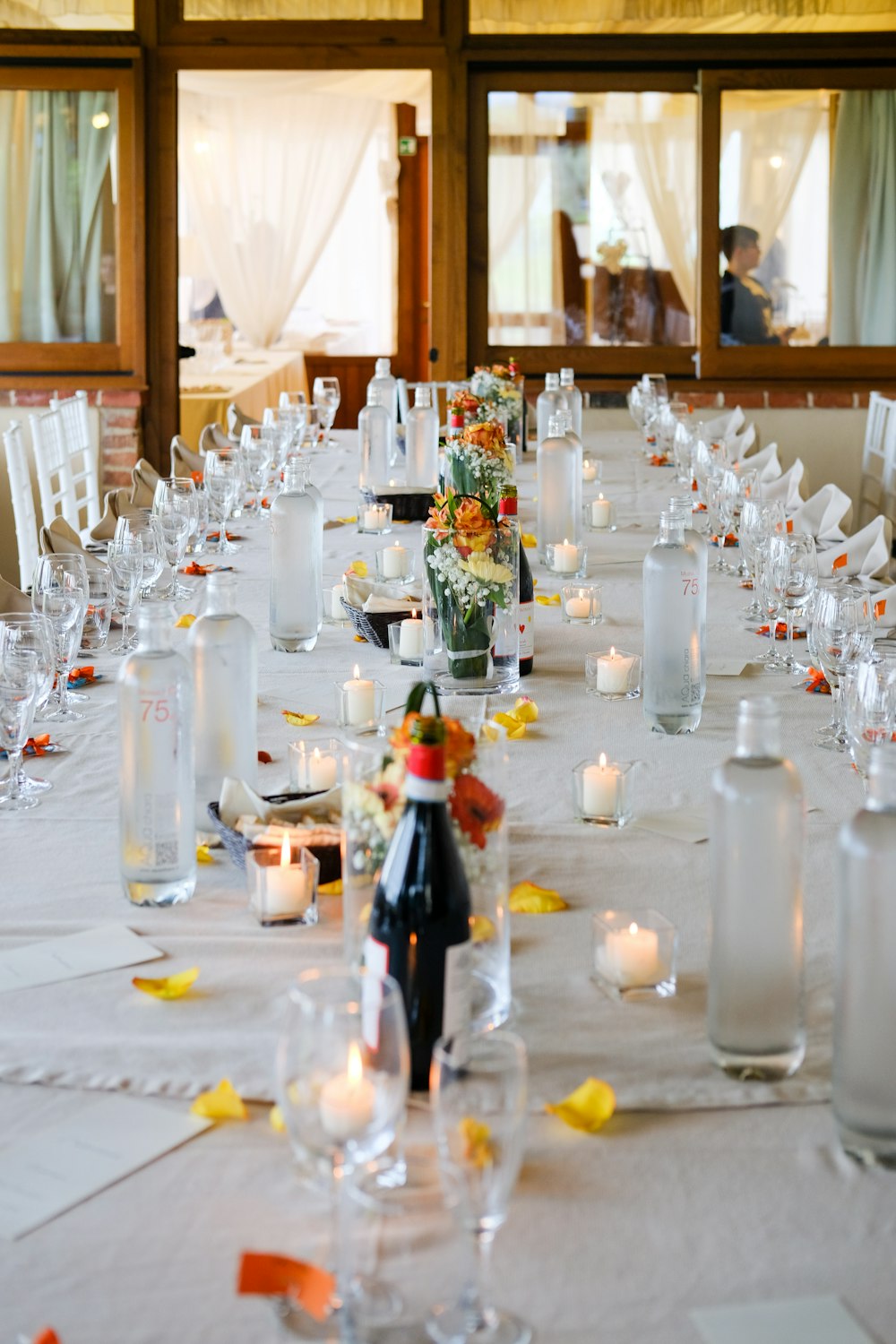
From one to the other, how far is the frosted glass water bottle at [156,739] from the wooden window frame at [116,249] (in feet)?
19.6

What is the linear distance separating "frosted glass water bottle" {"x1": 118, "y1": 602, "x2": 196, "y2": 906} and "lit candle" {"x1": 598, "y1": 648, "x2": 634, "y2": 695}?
95cm

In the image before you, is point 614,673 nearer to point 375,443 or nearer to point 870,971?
point 870,971

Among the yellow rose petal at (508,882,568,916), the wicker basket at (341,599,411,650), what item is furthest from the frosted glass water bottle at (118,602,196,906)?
the wicker basket at (341,599,411,650)

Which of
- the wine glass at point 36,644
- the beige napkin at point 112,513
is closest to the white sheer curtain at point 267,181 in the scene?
the beige napkin at point 112,513

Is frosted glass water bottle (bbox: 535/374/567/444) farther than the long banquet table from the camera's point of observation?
Yes

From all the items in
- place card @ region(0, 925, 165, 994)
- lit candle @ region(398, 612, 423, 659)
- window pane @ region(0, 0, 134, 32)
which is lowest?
place card @ region(0, 925, 165, 994)

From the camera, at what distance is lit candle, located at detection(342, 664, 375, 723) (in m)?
2.03

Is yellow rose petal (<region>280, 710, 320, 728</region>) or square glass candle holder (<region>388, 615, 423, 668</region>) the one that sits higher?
square glass candle holder (<region>388, 615, 423, 668</region>)

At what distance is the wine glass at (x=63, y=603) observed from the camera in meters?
2.18

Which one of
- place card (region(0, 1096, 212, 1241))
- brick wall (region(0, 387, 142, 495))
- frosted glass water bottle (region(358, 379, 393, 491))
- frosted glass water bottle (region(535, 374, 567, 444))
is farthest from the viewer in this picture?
brick wall (region(0, 387, 142, 495))

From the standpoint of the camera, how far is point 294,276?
11.0 m

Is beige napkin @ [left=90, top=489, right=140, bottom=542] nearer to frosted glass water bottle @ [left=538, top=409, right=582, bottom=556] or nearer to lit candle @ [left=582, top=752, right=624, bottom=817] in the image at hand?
frosted glass water bottle @ [left=538, top=409, right=582, bottom=556]

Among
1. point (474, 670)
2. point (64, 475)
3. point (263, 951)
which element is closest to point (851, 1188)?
point (263, 951)

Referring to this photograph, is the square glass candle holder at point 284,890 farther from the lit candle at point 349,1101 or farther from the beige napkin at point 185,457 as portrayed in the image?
the beige napkin at point 185,457
